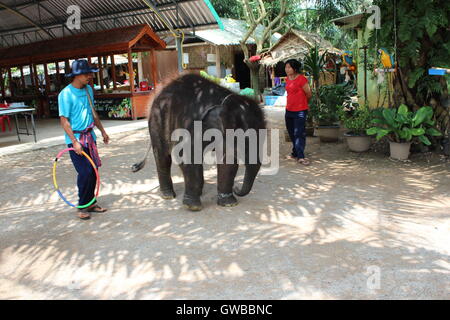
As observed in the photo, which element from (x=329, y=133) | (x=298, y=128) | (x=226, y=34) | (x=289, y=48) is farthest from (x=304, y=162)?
(x=226, y=34)

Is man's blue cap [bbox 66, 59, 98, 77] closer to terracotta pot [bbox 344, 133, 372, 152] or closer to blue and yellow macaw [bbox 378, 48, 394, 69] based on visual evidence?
terracotta pot [bbox 344, 133, 372, 152]

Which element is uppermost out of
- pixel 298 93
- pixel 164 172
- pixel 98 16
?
pixel 98 16

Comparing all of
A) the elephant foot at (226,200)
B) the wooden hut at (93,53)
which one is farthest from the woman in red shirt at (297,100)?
the wooden hut at (93,53)

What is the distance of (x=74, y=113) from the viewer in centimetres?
420

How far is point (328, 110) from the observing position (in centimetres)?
830

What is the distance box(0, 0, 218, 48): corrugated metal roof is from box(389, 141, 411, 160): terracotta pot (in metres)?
7.97

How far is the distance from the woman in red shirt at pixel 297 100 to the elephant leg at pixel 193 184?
99.8 inches

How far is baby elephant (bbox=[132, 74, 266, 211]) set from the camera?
4.20 m

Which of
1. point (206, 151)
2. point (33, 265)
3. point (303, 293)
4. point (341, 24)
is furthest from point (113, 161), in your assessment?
point (341, 24)

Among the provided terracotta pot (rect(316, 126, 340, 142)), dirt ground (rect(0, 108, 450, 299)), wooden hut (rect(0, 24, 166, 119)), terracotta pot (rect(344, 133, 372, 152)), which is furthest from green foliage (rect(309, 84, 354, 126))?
wooden hut (rect(0, 24, 166, 119))

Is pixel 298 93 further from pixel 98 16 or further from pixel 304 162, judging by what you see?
pixel 98 16

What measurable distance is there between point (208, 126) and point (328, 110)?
470cm

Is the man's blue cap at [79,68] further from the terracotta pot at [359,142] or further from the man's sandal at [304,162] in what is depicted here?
the terracotta pot at [359,142]

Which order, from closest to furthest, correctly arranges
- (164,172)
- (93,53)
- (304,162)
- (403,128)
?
(164,172)
(403,128)
(304,162)
(93,53)
